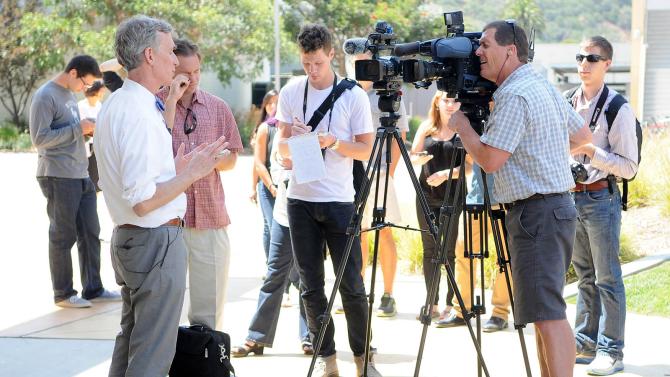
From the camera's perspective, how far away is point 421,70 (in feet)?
15.5

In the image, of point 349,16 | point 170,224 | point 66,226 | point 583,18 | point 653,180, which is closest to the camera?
point 170,224

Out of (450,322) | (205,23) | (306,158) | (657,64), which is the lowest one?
(450,322)

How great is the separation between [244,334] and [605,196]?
2.83m

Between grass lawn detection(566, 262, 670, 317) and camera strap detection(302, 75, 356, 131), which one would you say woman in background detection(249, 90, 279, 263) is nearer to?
camera strap detection(302, 75, 356, 131)

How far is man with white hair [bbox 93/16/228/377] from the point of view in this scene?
416cm

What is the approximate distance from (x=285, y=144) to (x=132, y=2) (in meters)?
25.3

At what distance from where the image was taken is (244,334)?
7109 mm

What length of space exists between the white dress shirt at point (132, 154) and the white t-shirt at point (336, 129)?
4.79 ft

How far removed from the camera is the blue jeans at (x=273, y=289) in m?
6.42

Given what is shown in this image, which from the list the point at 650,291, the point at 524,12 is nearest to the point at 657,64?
the point at 650,291

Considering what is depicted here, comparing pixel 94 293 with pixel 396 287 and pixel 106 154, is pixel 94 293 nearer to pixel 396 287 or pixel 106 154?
pixel 396 287

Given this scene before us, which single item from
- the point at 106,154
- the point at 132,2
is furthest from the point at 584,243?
the point at 132,2

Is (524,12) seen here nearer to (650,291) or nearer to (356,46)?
(650,291)

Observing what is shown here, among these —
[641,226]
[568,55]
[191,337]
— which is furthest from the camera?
[568,55]
